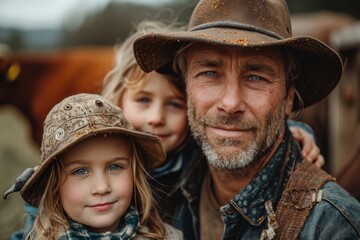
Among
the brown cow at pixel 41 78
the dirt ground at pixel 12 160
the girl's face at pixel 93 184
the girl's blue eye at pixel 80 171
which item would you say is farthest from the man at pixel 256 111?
the brown cow at pixel 41 78

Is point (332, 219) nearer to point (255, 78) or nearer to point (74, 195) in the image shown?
point (255, 78)

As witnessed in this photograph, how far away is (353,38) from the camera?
5137 mm

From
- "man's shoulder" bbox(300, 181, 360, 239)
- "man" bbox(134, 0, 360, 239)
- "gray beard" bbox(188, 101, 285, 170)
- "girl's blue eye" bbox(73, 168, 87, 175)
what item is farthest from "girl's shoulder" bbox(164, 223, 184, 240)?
"man's shoulder" bbox(300, 181, 360, 239)

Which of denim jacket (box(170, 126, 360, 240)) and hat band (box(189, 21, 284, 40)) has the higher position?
hat band (box(189, 21, 284, 40))

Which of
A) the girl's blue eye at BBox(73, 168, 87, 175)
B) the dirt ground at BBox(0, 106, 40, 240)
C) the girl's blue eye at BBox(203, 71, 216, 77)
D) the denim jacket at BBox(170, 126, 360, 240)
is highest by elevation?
the girl's blue eye at BBox(203, 71, 216, 77)

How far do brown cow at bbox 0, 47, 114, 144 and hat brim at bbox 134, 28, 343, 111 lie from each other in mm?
4695

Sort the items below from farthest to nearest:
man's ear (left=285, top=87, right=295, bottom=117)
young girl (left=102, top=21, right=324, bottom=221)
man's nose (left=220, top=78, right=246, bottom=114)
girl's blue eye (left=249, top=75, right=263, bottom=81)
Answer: young girl (left=102, top=21, right=324, bottom=221) < man's ear (left=285, top=87, right=295, bottom=117) < girl's blue eye (left=249, top=75, right=263, bottom=81) < man's nose (left=220, top=78, right=246, bottom=114)

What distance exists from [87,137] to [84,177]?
0.63 feet

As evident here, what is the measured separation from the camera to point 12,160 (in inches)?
401

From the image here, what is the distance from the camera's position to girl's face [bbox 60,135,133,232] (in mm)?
2330

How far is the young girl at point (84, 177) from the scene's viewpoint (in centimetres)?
229

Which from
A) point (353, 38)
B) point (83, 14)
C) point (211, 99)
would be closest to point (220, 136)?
point (211, 99)

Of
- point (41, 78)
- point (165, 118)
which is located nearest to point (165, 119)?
point (165, 118)

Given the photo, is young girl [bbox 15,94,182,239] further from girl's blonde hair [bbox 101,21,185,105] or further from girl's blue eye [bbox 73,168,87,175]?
girl's blonde hair [bbox 101,21,185,105]
